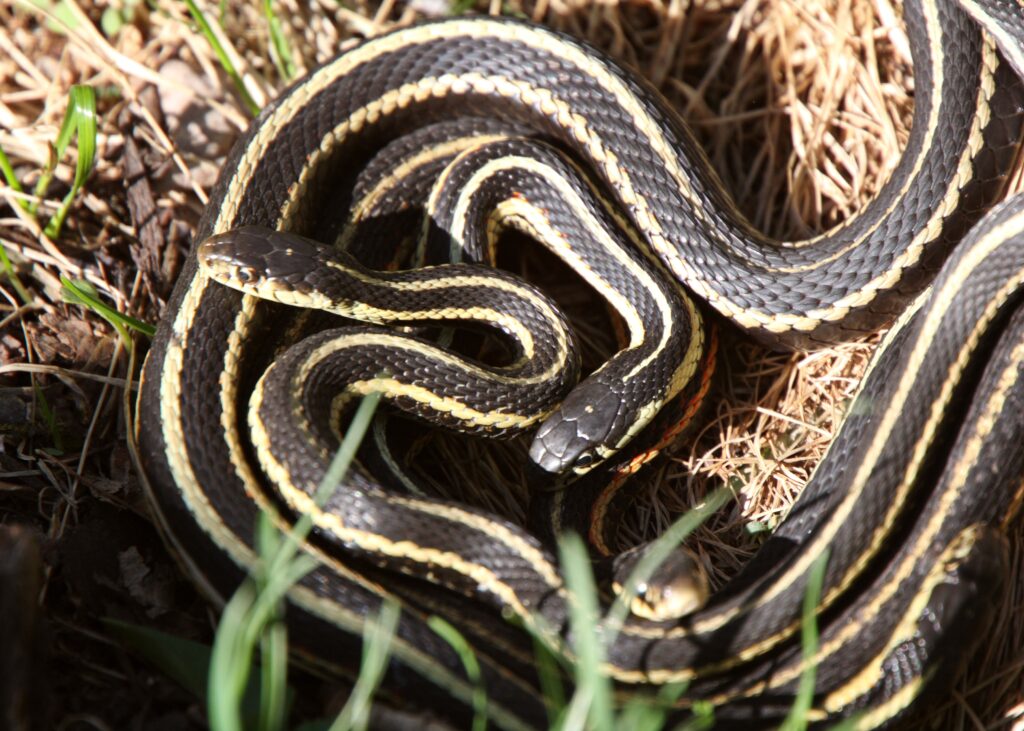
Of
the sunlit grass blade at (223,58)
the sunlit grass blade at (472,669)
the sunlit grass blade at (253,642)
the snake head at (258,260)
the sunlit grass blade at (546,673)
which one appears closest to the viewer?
the sunlit grass blade at (253,642)

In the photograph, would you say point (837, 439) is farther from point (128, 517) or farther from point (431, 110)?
point (128, 517)

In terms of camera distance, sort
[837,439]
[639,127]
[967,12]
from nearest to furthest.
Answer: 1. [837,439]
2. [967,12]
3. [639,127]

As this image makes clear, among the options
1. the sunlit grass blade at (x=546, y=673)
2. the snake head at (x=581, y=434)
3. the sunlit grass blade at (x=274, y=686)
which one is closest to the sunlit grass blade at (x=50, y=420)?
the sunlit grass blade at (x=274, y=686)

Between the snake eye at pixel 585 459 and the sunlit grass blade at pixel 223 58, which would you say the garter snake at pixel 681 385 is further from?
the snake eye at pixel 585 459

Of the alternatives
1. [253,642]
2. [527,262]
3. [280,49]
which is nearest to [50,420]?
[253,642]

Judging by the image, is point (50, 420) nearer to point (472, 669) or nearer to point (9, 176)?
point (9, 176)

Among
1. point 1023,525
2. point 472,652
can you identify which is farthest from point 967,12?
point 472,652
